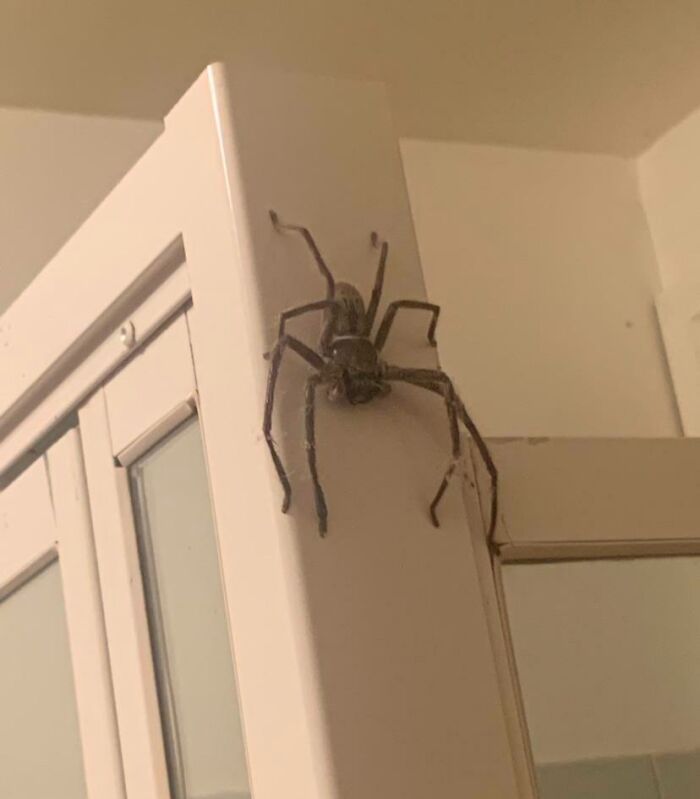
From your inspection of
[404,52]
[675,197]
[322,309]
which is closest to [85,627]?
[322,309]

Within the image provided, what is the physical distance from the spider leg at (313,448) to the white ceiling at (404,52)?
68cm

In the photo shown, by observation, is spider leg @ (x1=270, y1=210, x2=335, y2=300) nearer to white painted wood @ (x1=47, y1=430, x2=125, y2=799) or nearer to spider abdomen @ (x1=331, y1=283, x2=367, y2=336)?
spider abdomen @ (x1=331, y1=283, x2=367, y2=336)

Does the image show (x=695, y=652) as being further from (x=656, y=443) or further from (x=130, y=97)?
(x=130, y=97)

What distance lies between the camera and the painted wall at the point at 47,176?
46.9 inches

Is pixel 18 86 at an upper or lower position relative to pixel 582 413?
upper

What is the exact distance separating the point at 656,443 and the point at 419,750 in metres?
0.29

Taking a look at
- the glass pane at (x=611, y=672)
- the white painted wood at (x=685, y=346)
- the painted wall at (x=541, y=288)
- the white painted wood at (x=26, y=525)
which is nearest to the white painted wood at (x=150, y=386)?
the white painted wood at (x=26, y=525)

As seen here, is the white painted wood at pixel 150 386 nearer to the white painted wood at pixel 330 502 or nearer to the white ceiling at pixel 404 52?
the white painted wood at pixel 330 502

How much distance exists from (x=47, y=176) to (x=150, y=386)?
24.3 inches

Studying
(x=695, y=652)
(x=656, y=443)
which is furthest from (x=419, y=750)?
(x=695, y=652)

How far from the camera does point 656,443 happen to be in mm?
737

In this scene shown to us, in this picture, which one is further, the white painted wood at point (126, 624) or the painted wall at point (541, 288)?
the painted wall at point (541, 288)

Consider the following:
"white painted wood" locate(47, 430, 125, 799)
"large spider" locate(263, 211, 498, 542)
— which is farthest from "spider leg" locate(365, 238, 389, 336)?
"white painted wood" locate(47, 430, 125, 799)

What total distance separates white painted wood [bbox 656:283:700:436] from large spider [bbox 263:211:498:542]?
0.85 m
